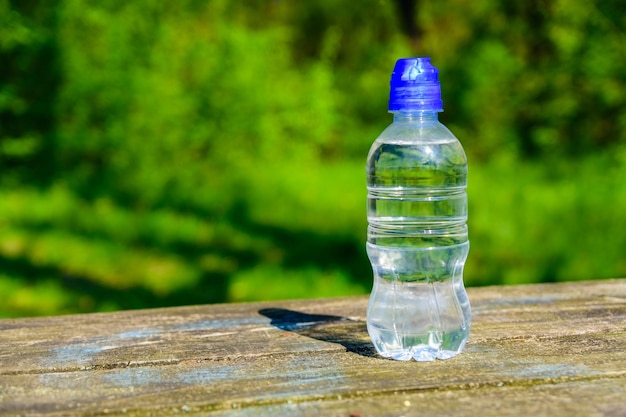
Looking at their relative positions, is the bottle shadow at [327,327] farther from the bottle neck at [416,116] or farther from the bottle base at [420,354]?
the bottle neck at [416,116]

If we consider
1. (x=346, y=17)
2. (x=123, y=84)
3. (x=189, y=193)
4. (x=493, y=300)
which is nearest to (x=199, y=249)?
(x=189, y=193)

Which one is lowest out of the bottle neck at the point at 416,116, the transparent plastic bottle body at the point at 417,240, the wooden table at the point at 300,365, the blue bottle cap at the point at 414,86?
the wooden table at the point at 300,365

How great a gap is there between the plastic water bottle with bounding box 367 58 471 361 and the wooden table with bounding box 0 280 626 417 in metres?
0.08

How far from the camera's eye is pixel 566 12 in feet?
23.9

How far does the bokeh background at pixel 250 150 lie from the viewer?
5.09 metres

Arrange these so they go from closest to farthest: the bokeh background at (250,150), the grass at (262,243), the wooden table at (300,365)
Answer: the wooden table at (300,365) → the grass at (262,243) → the bokeh background at (250,150)

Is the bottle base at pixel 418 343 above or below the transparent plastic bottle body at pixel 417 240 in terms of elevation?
below

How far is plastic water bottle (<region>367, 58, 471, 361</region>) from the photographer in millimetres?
1751

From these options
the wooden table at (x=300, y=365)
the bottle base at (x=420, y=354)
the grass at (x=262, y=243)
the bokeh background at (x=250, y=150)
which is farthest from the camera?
the bokeh background at (x=250, y=150)

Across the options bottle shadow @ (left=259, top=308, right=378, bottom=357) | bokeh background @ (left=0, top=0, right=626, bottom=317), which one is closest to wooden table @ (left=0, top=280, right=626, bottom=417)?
bottle shadow @ (left=259, top=308, right=378, bottom=357)

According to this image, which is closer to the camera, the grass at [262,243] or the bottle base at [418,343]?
the bottle base at [418,343]

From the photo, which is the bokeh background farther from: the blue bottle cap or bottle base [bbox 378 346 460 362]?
the blue bottle cap

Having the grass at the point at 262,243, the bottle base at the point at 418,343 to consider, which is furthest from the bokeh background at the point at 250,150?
the bottle base at the point at 418,343

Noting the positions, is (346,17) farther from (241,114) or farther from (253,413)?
(253,413)
